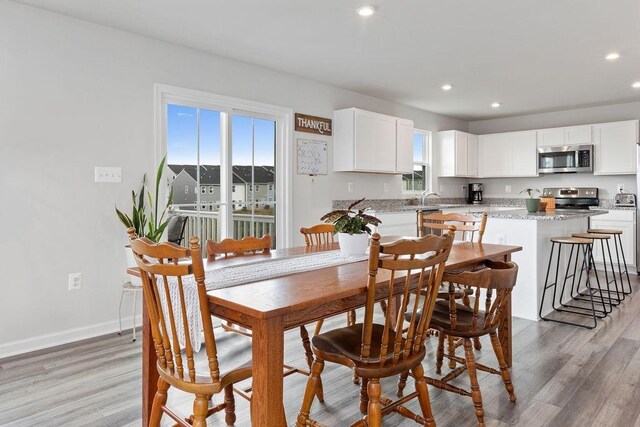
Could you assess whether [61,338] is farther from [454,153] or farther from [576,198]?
[576,198]

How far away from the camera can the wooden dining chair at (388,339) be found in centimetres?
162

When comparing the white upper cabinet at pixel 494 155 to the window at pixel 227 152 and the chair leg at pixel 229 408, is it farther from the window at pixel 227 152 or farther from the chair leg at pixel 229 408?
the chair leg at pixel 229 408

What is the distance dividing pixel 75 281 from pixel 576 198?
6671mm

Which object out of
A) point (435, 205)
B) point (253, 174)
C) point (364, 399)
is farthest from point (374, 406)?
point (435, 205)

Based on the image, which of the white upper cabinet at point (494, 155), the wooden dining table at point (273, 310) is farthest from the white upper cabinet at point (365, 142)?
the wooden dining table at point (273, 310)

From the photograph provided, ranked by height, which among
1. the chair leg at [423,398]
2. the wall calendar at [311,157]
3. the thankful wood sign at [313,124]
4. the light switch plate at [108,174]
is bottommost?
the chair leg at [423,398]

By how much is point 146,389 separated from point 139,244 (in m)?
0.73

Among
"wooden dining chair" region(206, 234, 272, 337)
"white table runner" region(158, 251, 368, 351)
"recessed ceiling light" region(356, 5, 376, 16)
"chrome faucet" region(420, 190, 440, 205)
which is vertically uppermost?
"recessed ceiling light" region(356, 5, 376, 16)

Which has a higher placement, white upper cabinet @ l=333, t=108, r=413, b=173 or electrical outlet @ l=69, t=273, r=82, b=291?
white upper cabinet @ l=333, t=108, r=413, b=173

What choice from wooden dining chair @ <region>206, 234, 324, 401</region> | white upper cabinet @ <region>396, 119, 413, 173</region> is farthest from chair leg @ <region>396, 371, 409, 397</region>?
white upper cabinet @ <region>396, 119, 413, 173</region>

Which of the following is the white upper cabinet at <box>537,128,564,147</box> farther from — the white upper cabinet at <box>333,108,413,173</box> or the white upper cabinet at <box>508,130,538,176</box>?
the white upper cabinet at <box>333,108,413,173</box>

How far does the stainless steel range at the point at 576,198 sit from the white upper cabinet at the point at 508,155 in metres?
0.51

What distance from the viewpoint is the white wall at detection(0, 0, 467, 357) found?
9.64ft

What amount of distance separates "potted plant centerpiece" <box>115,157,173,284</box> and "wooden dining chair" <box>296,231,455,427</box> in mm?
1888
